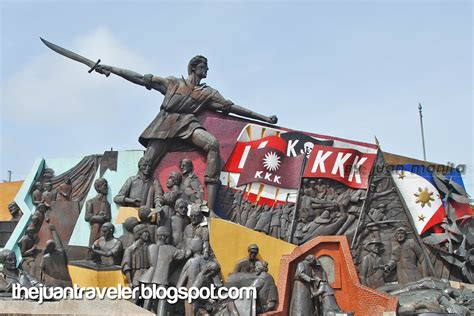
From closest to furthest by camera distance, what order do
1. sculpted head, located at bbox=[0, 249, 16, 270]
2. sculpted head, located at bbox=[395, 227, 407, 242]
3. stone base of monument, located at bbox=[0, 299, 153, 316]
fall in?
stone base of monument, located at bbox=[0, 299, 153, 316]
sculpted head, located at bbox=[0, 249, 16, 270]
sculpted head, located at bbox=[395, 227, 407, 242]

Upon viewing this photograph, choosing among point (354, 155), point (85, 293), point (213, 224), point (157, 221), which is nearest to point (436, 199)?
point (354, 155)

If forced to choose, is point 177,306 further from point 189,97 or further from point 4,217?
point 4,217

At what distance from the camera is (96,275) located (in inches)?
601

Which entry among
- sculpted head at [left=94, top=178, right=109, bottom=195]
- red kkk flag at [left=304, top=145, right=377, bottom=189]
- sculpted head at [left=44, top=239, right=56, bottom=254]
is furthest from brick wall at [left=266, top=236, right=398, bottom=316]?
sculpted head at [left=44, top=239, right=56, bottom=254]

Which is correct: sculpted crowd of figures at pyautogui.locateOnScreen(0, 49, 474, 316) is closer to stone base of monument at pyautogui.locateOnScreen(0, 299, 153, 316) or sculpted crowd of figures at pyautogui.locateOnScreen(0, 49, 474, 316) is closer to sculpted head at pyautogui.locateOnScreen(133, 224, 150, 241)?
sculpted head at pyautogui.locateOnScreen(133, 224, 150, 241)

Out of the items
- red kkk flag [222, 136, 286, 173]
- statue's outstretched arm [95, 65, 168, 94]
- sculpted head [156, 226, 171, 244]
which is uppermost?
statue's outstretched arm [95, 65, 168, 94]

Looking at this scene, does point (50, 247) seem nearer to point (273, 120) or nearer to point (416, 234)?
point (273, 120)

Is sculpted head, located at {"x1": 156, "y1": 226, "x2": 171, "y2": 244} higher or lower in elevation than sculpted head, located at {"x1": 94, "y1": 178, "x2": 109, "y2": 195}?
lower

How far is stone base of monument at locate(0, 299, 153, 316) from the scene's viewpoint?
36.1ft

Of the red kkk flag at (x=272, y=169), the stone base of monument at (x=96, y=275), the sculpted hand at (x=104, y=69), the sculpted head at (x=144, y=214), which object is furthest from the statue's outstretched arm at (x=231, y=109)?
the stone base of monument at (x=96, y=275)

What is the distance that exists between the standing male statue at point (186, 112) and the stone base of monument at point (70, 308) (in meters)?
4.88

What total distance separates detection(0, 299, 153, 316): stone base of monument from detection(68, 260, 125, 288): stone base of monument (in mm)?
3482

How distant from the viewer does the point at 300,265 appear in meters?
14.5

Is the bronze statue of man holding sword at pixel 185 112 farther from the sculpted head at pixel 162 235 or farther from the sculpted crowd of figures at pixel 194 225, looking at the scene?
the sculpted head at pixel 162 235
